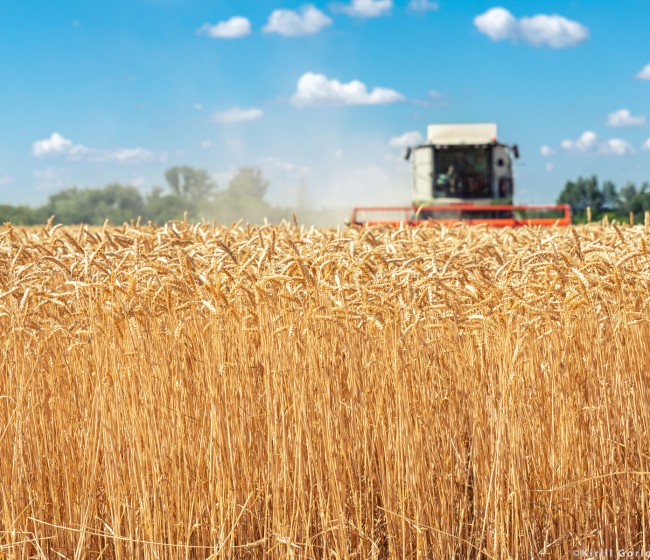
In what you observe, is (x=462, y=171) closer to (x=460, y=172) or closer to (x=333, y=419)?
(x=460, y=172)

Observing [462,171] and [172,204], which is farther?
[172,204]

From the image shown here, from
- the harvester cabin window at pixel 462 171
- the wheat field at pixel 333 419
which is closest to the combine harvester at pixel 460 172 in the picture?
the harvester cabin window at pixel 462 171

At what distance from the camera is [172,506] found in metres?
3.22

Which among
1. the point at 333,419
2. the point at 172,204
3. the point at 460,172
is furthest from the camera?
the point at 172,204

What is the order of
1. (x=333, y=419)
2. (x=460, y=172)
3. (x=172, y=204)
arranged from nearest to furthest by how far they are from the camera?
(x=333, y=419), (x=460, y=172), (x=172, y=204)

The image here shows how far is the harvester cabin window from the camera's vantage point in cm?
1833

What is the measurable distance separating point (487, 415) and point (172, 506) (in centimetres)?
125

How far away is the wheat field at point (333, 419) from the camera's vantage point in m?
3.14

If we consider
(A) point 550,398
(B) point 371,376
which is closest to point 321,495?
(B) point 371,376

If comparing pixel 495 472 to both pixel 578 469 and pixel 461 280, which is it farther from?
pixel 461 280

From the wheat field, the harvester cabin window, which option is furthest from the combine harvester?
the wheat field

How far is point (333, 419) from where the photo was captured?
317cm

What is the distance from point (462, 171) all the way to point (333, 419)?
15.8 meters

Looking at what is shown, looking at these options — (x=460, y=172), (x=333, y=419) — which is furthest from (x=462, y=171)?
(x=333, y=419)
